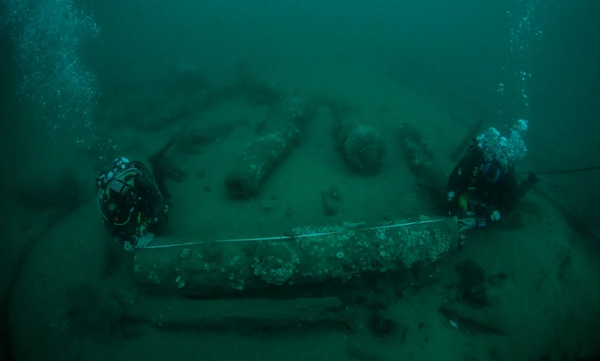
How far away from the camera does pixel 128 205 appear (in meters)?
4.68

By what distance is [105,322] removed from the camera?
4.37 metres

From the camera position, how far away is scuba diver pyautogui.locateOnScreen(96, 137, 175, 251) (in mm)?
4648

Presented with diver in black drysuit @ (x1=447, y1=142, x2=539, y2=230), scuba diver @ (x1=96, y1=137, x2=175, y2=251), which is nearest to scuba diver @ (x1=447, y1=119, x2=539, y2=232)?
diver in black drysuit @ (x1=447, y1=142, x2=539, y2=230)

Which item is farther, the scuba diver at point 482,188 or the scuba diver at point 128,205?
the scuba diver at point 482,188

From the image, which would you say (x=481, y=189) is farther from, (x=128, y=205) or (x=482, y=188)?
(x=128, y=205)

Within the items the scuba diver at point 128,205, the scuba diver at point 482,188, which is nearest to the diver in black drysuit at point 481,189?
the scuba diver at point 482,188

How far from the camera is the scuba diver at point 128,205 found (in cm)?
465

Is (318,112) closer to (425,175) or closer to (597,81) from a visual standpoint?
(425,175)

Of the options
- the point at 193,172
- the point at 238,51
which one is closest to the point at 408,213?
the point at 193,172

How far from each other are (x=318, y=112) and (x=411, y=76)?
9621 mm

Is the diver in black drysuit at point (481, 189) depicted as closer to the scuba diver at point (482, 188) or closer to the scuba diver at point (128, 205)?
the scuba diver at point (482, 188)

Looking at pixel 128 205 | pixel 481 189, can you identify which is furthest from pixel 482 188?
pixel 128 205

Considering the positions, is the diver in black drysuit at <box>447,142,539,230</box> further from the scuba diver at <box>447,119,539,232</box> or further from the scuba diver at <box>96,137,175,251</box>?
the scuba diver at <box>96,137,175,251</box>

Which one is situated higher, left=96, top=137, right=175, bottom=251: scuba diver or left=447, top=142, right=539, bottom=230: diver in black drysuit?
Answer: left=447, top=142, right=539, bottom=230: diver in black drysuit
